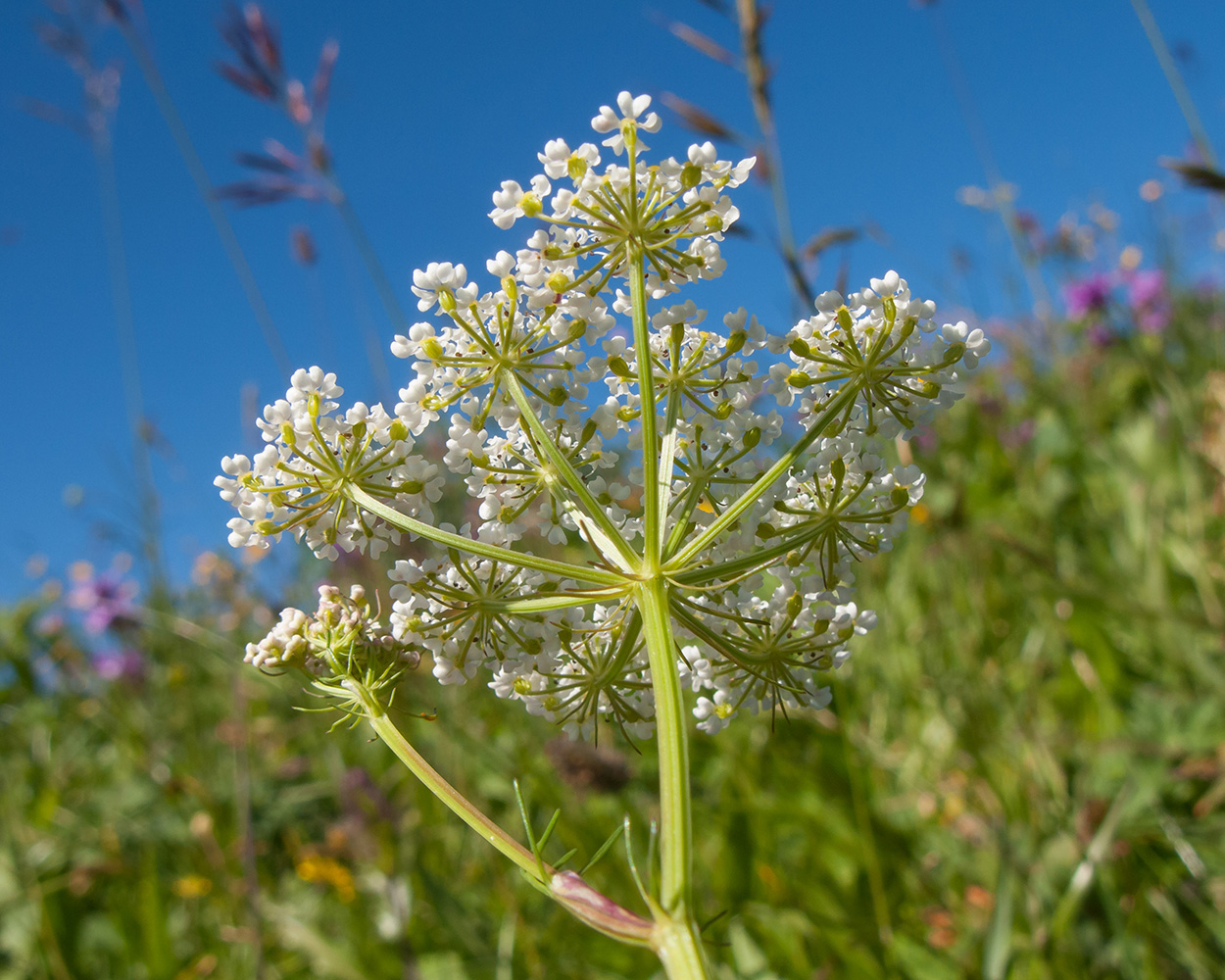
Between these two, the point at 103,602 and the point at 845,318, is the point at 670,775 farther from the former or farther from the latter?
the point at 103,602

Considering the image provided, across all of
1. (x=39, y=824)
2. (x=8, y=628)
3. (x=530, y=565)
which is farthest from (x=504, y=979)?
(x=8, y=628)

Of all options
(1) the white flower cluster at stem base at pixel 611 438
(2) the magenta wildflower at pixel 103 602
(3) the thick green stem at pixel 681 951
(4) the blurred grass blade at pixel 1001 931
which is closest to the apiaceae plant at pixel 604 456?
(1) the white flower cluster at stem base at pixel 611 438

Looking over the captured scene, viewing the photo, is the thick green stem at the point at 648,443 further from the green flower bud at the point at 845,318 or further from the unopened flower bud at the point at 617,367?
the green flower bud at the point at 845,318

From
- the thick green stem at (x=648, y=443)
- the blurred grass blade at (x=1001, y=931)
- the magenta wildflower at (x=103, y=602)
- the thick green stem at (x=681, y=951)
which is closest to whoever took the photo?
the thick green stem at (x=681, y=951)

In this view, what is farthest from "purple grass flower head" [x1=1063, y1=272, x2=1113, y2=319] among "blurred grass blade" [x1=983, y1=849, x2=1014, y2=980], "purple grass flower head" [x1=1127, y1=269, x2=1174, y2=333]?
"blurred grass blade" [x1=983, y1=849, x2=1014, y2=980]

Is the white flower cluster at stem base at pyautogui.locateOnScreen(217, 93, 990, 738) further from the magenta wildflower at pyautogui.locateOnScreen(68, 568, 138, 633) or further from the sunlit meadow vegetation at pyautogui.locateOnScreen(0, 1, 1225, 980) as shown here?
the magenta wildflower at pyautogui.locateOnScreen(68, 568, 138, 633)

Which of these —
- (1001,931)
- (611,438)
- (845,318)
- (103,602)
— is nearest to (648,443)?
(611,438)
